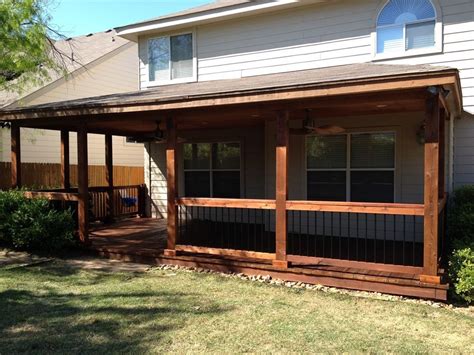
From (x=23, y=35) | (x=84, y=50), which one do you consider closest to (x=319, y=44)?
(x=23, y=35)

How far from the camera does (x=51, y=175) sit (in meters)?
14.5

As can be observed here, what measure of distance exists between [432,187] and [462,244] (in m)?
1.14

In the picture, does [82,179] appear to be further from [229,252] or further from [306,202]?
[306,202]

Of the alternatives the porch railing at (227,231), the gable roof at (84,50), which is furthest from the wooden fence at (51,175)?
the porch railing at (227,231)

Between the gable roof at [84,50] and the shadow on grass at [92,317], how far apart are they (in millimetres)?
10515

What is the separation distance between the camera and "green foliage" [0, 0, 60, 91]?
848 cm

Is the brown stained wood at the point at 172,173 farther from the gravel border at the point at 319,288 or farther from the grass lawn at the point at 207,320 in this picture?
the grass lawn at the point at 207,320

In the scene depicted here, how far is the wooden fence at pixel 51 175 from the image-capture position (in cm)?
1305

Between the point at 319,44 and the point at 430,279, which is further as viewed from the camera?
the point at 319,44

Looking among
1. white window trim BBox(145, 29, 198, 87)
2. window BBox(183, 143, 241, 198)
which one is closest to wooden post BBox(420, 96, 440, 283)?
window BBox(183, 143, 241, 198)

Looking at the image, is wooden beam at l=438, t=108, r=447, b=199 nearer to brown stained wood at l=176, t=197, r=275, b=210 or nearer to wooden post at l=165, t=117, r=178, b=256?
brown stained wood at l=176, t=197, r=275, b=210

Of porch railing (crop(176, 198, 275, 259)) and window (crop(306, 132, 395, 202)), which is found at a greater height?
window (crop(306, 132, 395, 202))

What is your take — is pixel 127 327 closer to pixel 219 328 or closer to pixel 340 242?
pixel 219 328

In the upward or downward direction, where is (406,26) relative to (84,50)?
downward
